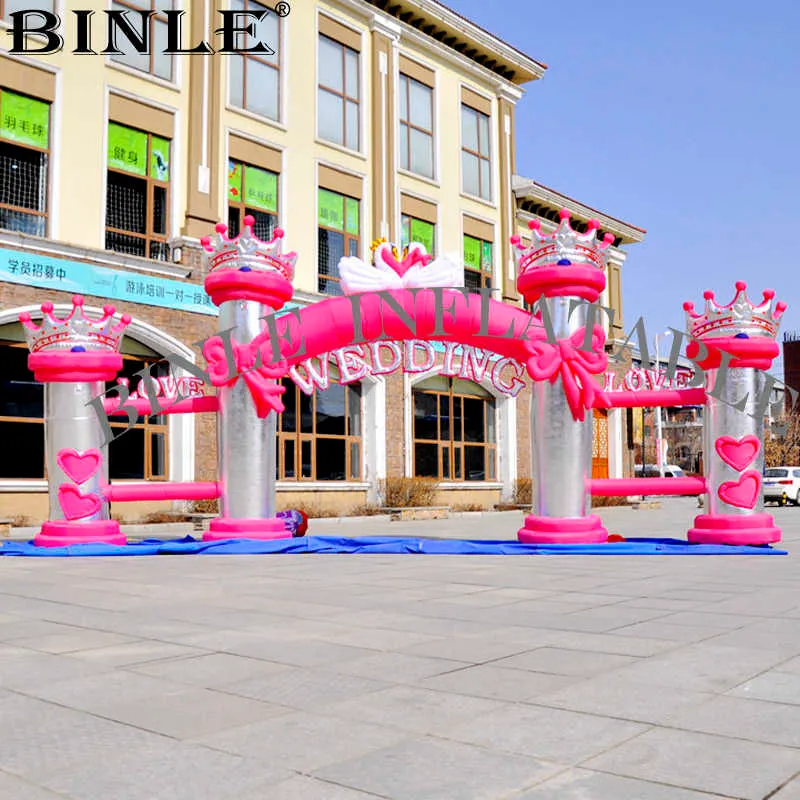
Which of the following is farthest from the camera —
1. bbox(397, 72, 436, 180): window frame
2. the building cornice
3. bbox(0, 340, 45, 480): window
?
the building cornice

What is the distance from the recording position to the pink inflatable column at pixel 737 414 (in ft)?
41.6

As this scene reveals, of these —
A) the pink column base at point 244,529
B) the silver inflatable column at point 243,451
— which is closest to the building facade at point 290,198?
the silver inflatable column at point 243,451

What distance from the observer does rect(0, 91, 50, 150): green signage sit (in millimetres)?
18016

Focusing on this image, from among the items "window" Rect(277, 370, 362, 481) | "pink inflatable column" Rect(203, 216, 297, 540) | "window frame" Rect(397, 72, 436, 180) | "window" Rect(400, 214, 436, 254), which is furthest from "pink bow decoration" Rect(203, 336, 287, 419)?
"window frame" Rect(397, 72, 436, 180)

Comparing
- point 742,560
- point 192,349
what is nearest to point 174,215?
point 192,349

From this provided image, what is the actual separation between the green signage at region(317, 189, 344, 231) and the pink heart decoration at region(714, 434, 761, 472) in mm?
13851

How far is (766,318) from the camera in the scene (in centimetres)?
1294

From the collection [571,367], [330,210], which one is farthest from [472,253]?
[571,367]

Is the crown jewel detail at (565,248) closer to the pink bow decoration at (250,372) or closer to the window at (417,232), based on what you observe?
the pink bow decoration at (250,372)

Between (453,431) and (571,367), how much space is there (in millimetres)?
13880

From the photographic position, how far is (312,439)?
75.9ft

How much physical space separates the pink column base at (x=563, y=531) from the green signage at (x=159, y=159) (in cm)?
1207

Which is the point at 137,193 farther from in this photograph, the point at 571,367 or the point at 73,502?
the point at 571,367

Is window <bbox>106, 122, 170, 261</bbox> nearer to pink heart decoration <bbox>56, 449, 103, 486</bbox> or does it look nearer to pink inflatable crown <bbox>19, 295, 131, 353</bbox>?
pink inflatable crown <bbox>19, 295, 131, 353</bbox>
